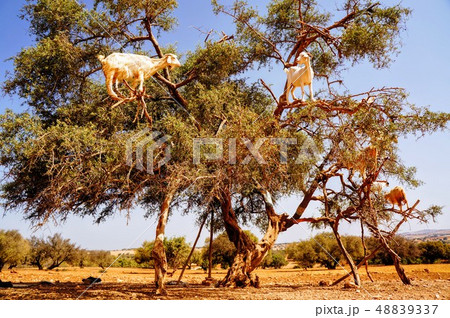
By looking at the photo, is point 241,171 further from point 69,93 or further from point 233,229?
point 69,93

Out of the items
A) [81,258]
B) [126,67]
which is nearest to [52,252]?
[81,258]

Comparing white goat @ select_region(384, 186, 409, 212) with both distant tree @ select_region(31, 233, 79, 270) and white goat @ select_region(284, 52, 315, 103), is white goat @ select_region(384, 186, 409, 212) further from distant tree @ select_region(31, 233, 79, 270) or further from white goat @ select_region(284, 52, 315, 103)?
distant tree @ select_region(31, 233, 79, 270)

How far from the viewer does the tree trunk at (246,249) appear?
381 inches

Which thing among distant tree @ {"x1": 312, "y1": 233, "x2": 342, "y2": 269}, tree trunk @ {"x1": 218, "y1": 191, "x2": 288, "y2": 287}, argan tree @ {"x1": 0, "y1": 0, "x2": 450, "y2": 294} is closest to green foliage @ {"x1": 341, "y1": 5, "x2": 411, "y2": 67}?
argan tree @ {"x1": 0, "y1": 0, "x2": 450, "y2": 294}

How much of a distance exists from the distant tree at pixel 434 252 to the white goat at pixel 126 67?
92.7ft

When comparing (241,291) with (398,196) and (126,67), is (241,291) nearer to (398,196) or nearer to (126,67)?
(398,196)

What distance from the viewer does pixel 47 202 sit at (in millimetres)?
8078

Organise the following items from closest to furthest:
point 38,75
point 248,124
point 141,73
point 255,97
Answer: point 141,73 → point 248,124 → point 38,75 → point 255,97

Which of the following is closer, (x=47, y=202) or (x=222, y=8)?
(x=47, y=202)

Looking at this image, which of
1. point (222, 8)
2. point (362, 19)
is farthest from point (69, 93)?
point (362, 19)

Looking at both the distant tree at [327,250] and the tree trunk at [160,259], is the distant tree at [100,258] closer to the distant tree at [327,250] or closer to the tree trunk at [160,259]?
the distant tree at [327,250]

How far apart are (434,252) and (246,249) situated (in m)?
23.8

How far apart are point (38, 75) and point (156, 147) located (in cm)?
428

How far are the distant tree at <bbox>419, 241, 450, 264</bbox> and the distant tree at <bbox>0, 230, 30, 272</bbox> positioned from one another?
3038 centimetres
